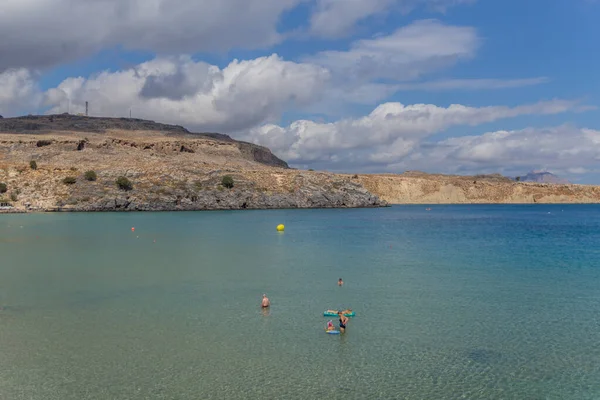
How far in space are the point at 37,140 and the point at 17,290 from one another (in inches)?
6941

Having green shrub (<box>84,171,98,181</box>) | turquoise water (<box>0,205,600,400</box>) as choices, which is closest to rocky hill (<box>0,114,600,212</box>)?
green shrub (<box>84,171,98,181</box>)

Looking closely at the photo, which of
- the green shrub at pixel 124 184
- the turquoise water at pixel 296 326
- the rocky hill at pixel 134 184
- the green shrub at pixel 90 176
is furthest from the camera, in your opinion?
the green shrub at pixel 90 176

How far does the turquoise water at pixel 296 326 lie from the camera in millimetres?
19250

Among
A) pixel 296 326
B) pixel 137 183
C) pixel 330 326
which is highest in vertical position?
pixel 137 183

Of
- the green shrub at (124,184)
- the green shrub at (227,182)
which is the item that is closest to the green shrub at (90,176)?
the green shrub at (124,184)

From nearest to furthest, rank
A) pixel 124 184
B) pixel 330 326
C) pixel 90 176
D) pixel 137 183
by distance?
pixel 330 326
pixel 124 184
pixel 90 176
pixel 137 183

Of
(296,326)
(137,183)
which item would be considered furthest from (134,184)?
(296,326)

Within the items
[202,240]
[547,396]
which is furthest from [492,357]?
[202,240]

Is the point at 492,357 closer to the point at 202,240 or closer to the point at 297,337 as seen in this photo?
the point at 297,337

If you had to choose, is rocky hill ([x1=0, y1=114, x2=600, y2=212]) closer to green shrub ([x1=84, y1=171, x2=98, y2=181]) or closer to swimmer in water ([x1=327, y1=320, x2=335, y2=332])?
green shrub ([x1=84, y1=171, x2=98, y2=181])

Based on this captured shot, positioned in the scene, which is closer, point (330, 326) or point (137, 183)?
point (330, 326)

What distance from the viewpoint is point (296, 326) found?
26.6m

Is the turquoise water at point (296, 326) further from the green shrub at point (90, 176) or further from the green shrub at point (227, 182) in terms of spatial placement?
the green shrub at point (227, 182)

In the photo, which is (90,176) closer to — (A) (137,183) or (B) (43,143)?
(A) (137,183)
